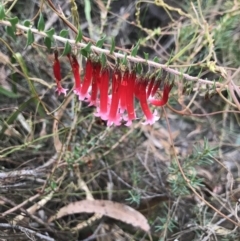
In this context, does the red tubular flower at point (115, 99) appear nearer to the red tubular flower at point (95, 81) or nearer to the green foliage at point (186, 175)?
the red tubular flower at point (95, 81)

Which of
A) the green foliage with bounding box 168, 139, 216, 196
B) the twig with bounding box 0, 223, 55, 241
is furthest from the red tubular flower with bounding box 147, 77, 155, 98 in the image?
the twig with bounding box 0, 223, 55, 241

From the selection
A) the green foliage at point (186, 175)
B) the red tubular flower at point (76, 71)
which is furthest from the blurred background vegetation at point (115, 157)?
the red tubular flower at point (76, 71)

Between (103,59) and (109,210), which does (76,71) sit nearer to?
(103,59)

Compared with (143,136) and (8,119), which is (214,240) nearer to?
(143,136)

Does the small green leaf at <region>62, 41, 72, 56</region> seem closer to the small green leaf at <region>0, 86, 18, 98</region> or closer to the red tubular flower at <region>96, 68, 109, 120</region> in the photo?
the red tubular flower at <region>96, 68, 109, 120</region>

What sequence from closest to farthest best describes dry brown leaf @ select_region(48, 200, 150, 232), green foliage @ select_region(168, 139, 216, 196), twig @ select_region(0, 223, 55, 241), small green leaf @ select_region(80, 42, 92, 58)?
small green leaf @ select_region(80, 42, 92, 58)
twig @ select_region(0, 223, 55, 241)
green foliage @ select_region(168, 139, 216, 196)
dry brown leaf @ select_region(48, 200, 150, 232)

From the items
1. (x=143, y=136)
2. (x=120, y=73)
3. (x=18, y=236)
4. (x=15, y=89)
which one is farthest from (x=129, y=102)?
(x=143, y=136)

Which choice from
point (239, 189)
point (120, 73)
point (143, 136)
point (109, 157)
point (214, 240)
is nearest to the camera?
point (120, 73)
